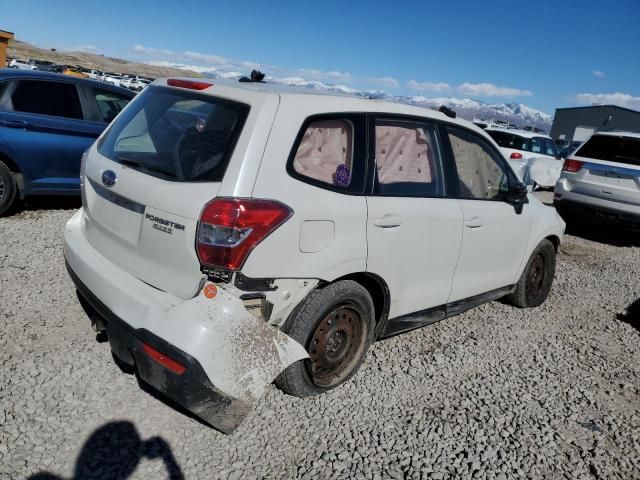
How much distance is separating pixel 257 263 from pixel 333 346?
3.17 feet

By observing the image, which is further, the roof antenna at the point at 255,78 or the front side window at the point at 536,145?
the front side window at the point at 536,145

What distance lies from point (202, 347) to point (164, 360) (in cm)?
21

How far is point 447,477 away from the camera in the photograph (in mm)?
2594

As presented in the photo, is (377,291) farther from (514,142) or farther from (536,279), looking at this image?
(514,142)

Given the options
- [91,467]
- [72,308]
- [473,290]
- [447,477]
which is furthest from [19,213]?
[447,477]

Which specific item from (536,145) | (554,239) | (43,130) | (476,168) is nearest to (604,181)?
(554,239)

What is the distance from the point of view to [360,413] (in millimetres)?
3041

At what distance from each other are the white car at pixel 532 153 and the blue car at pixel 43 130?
10.3 meters

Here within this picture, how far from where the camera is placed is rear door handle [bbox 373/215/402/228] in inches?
116

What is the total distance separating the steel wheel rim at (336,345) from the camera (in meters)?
2.93

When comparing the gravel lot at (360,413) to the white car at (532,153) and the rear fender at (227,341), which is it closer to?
the rear fender at (227,341)

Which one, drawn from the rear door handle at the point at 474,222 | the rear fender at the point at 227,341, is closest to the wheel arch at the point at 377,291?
the rear fender at the point at 227,341

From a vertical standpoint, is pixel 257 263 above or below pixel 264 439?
above

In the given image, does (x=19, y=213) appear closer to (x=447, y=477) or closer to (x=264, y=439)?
(x=264, y=439)
